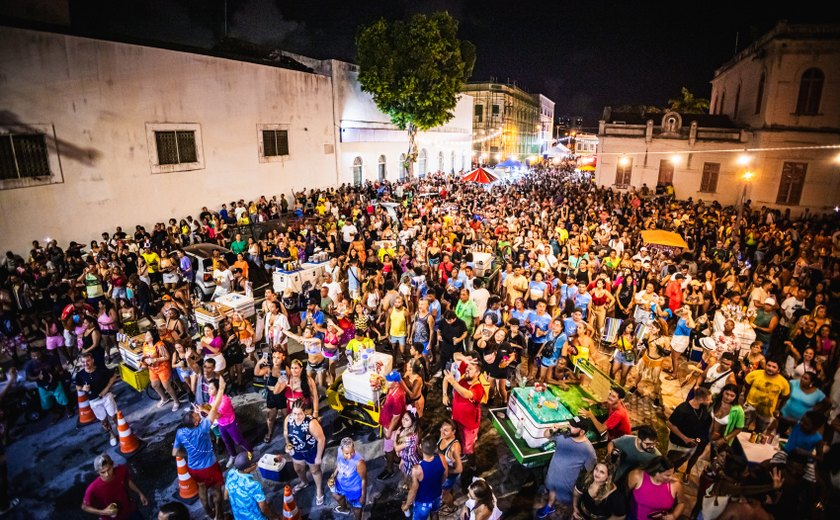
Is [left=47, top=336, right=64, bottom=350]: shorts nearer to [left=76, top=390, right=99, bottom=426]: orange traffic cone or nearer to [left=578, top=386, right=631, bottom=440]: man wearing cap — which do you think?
[left=76, top=390, right=99, bottom=426]: orange traffic cone

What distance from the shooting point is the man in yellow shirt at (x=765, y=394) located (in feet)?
19.8

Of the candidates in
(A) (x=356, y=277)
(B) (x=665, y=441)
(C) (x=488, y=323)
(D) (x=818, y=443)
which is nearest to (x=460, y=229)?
(A) (x=356, y=277)

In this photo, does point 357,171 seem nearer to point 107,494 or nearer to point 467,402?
point 467,402

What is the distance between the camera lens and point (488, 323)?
719 cm

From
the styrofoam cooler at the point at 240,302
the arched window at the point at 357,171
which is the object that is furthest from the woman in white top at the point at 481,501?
the arched window at the point at 357,171

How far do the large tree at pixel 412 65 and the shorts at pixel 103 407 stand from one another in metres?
21.9

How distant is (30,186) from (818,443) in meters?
18.4

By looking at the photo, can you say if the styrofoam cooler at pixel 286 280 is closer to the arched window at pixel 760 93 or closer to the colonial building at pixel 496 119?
the arched window at pixel 760 93

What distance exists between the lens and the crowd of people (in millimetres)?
4723

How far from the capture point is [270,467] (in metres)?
5.68

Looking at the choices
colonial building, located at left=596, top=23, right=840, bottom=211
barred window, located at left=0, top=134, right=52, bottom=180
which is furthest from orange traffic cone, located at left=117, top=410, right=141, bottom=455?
colonial building, located at left=596, top=23, right=840, bottom=211

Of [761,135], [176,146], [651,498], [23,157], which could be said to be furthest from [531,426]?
[761,135]

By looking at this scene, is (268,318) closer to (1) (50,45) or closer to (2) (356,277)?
(2) (356,277)

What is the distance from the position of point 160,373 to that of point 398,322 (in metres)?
4.09
